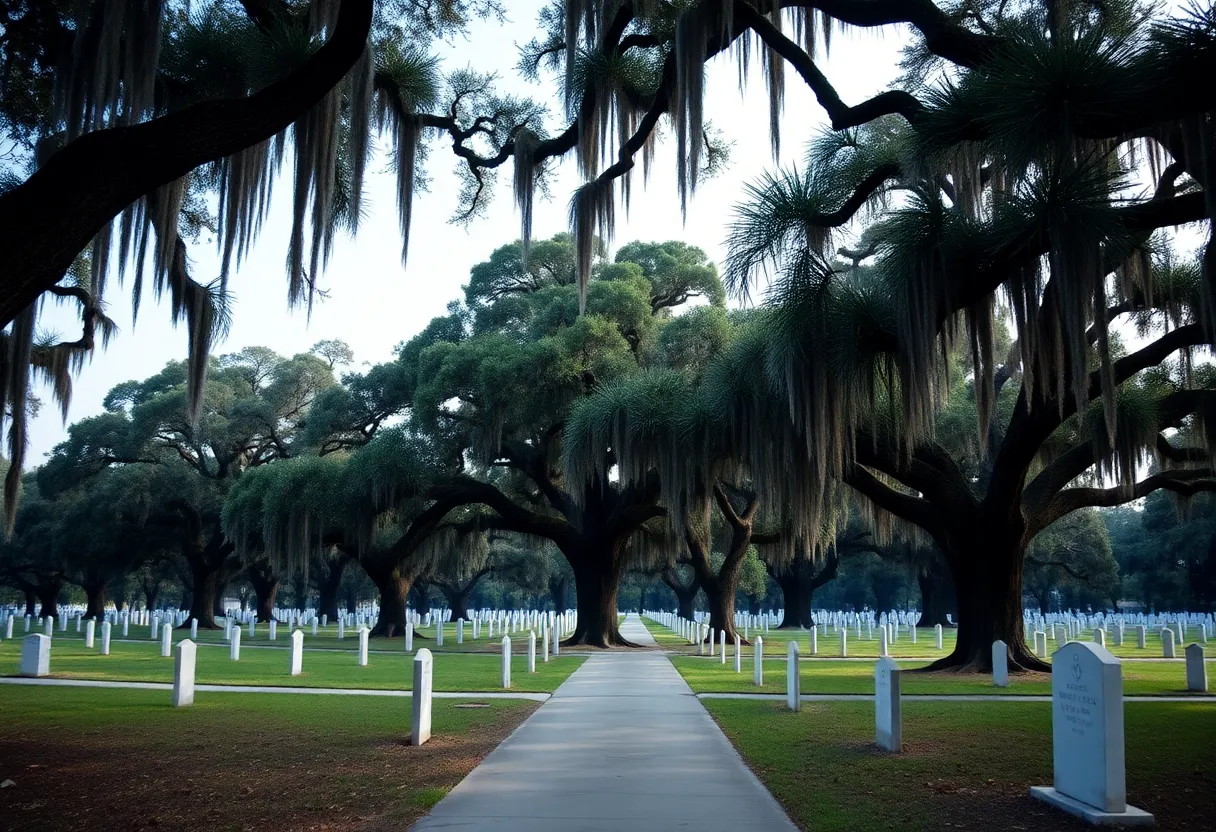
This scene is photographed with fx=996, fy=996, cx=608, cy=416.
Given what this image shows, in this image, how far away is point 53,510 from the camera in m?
52.5

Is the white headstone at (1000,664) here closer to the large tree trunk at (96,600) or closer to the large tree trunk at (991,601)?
the large tree trunk at (991,601)

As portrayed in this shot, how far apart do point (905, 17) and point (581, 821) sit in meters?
10.2

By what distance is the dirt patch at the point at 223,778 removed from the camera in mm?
6652

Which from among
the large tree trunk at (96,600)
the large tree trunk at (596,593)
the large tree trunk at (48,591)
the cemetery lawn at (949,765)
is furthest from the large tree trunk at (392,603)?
the large tree trunk at (48,591)

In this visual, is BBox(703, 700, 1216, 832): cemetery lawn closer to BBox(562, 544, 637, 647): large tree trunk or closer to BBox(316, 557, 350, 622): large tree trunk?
BBox(562, 544, 637, 647): large tree trunk

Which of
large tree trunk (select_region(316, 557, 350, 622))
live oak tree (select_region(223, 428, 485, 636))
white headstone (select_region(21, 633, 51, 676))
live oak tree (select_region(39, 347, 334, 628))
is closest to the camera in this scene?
white headstone (select_region(21, 633, 51, 676))

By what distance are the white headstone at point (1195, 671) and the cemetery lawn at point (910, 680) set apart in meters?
0.24

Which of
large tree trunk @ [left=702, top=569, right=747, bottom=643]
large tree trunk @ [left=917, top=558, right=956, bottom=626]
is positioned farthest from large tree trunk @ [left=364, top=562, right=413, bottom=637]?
large tree trunk @ [left=917, top=558, right=956, bottom=626]

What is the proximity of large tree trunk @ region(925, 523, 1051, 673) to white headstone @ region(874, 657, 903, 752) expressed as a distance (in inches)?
479

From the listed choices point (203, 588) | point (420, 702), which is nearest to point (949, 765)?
point (420, 702)

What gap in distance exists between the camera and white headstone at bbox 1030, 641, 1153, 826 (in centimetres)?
682

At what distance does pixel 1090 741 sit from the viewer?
7113 mm

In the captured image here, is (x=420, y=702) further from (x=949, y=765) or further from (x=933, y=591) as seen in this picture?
(x=933, y=591)

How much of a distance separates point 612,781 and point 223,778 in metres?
3.21
